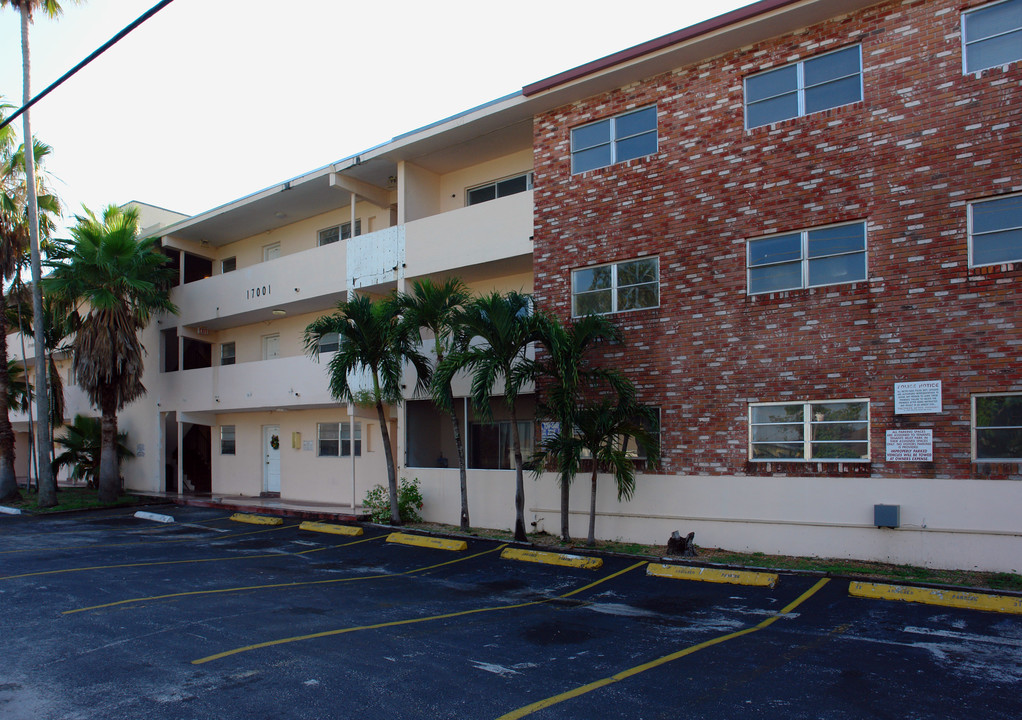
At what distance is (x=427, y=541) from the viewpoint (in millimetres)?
14422

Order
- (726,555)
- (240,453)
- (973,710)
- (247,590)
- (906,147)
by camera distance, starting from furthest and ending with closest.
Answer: (240,453)
(726,555)
(906,147)
(247,590)
(973,710)

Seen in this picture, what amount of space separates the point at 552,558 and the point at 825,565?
4338 millimetres

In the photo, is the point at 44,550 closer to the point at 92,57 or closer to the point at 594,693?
the point at 92,57

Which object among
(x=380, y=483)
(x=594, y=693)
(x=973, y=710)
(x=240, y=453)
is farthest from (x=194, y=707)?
(x=240, y=453)

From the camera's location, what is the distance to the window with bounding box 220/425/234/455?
2466cm

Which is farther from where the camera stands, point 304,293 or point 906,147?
point 304,293

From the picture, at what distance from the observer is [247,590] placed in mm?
10500

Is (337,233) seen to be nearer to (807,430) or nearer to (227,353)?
(227,353)

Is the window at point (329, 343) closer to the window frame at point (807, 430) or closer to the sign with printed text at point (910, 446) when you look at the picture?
the window frame at point (807, 430)

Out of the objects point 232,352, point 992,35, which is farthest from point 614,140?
point 232,352

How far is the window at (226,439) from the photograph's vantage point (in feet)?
80.9

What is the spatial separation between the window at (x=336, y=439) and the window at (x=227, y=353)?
202 inches

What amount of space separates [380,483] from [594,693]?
1409 cm

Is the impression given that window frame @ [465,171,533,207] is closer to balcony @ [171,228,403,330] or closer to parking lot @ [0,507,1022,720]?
balcony @ [171,228,403,330]
